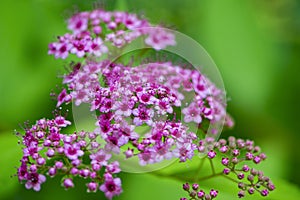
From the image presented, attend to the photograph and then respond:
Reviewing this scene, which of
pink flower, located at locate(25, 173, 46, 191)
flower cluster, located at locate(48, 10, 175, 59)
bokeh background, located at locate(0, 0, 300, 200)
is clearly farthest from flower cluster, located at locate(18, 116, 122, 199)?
bokeh background, located at locate(0, 0, 300, 200)

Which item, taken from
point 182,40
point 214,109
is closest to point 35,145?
point 214,109

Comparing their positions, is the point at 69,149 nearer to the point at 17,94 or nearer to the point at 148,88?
the point at 148,88

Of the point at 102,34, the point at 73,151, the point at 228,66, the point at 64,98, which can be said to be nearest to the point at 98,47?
the point at 102,34

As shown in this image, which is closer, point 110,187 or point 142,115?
point 110,187

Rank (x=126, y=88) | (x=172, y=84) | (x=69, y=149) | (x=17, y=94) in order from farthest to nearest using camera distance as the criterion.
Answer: (x=17, y=94) → (x=172, y=84) → (x=126, y=88) → (x=69, y=149)

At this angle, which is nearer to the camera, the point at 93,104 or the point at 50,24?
the point at 93,104

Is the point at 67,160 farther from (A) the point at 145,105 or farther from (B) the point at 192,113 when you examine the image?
(B) the point at 192,113
